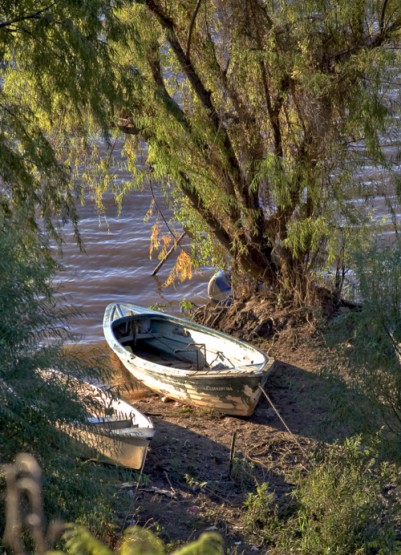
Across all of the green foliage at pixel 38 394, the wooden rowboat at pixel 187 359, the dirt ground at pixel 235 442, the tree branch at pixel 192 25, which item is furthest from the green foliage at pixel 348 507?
the tree branch at pixel 192 25

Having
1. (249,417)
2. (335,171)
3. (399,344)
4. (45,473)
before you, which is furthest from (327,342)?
(335,171)

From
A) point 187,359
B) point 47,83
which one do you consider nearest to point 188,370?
point 187,359

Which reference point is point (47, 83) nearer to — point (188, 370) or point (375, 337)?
point (188, 370)

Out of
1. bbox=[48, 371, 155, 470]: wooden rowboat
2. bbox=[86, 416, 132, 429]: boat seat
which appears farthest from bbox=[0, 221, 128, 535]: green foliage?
bbox=[86, 416, 132, 429]: boat seat

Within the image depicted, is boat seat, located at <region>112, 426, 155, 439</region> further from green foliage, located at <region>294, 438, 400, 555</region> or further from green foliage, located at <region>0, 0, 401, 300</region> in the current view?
green foliage, located at <region>0, 0, 401, 300</region>

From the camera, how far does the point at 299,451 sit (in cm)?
1073

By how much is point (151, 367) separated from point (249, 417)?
5.36 feet

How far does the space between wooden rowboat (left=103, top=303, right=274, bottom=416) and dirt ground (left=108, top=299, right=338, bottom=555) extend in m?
0.27

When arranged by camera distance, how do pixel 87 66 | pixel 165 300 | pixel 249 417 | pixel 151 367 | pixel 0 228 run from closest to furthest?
pixel 0 228
pixel 87 66
pixel 249 417
pixel 151 367
pixel 165 300

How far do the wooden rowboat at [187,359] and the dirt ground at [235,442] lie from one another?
27 cm

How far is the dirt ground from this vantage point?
873 centimetres

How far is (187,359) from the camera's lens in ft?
45.6

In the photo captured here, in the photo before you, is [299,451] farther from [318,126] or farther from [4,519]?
[4,519]

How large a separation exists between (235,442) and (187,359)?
10.2 feet
